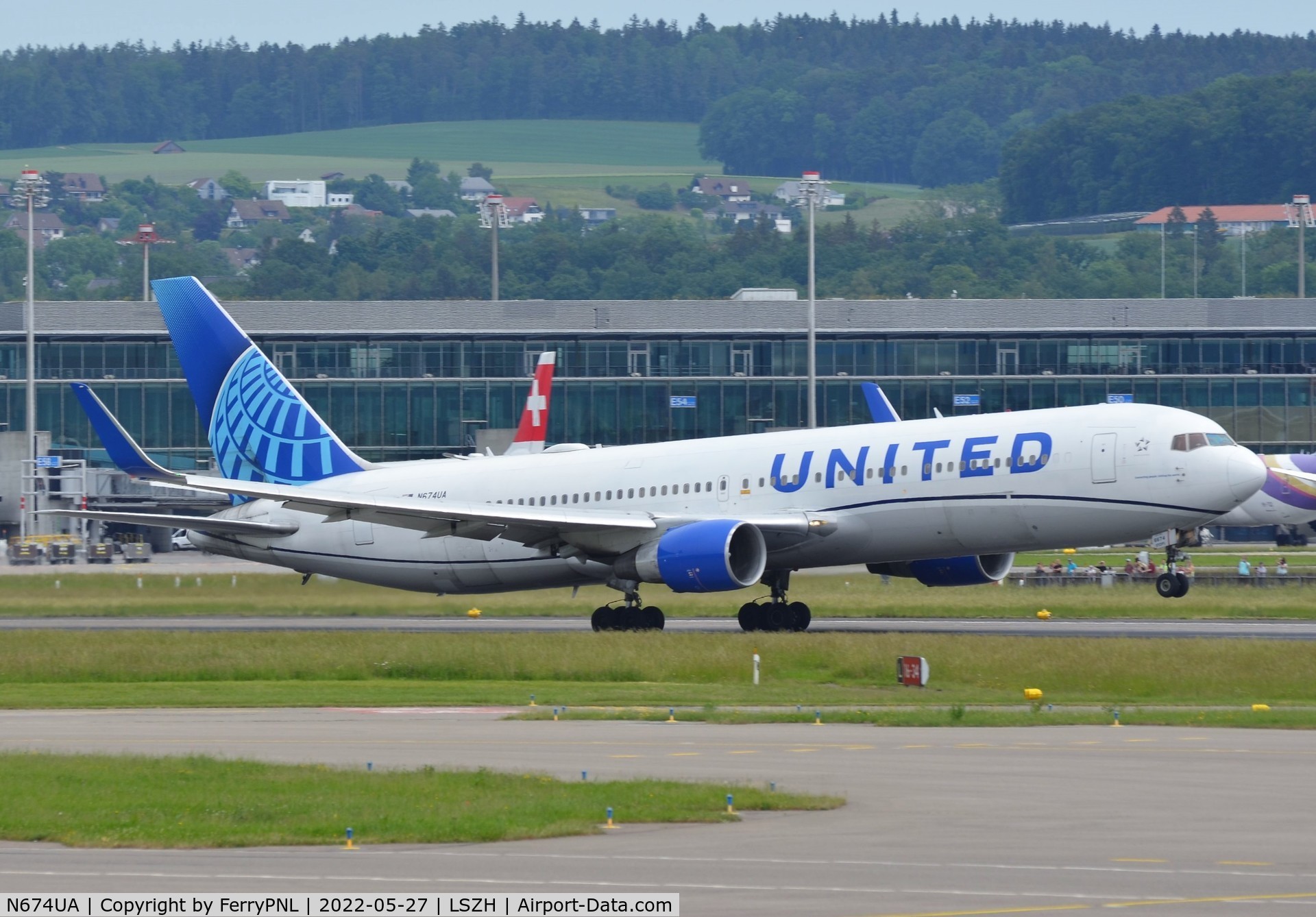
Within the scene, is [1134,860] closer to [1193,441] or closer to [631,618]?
[1193,441]

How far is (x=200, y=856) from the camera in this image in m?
17.7

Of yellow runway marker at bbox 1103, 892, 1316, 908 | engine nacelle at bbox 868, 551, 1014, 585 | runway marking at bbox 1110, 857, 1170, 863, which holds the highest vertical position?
yellow runway marker at bbox 1103, 892, 1316, 908

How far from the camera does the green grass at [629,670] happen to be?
1282 inches

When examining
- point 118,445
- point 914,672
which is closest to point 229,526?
point 118,445

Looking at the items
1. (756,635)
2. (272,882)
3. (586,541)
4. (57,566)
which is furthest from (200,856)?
(57,566)

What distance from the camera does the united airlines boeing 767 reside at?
4159 cm

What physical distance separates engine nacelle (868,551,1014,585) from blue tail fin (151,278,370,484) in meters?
14.8

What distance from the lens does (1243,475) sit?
133 feet

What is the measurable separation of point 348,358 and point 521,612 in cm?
5916

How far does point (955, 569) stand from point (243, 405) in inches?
748

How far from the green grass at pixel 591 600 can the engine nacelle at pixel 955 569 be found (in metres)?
4.70

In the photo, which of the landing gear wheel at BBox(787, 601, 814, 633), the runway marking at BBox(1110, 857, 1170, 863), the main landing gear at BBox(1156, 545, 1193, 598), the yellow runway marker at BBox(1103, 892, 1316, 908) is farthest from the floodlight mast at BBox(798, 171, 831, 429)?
the yellow runway marker at BBox(1103, 892, 1316, 908)

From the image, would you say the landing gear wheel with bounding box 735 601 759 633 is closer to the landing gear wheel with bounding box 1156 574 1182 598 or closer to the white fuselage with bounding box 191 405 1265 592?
the white fuselage with bounding box 191 405 1265 592

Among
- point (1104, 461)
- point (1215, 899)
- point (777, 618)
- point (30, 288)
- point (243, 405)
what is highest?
point (30, 288)
